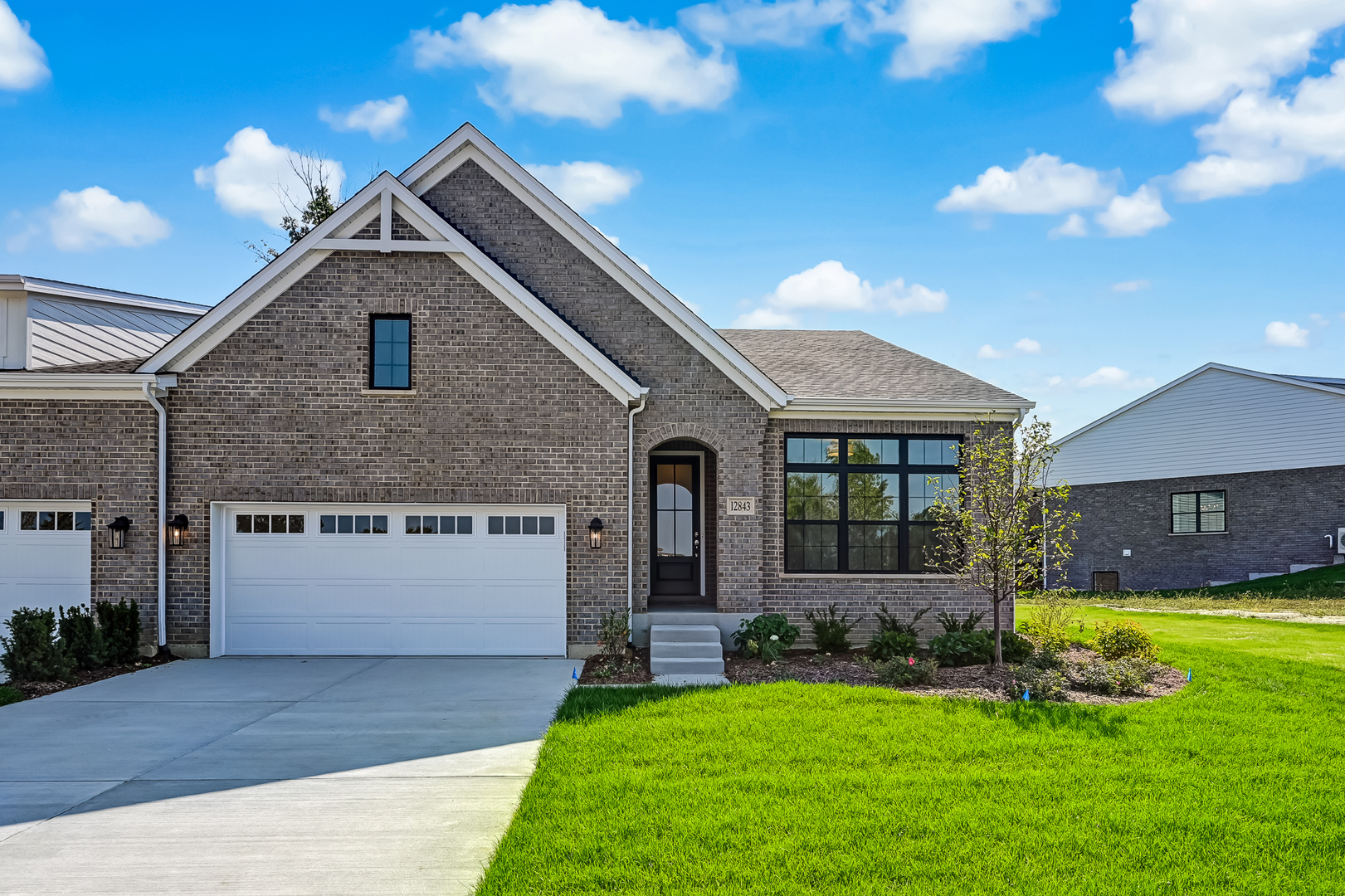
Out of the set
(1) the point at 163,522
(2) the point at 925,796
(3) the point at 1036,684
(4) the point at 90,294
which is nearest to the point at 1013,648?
(3) the point at 1036,684

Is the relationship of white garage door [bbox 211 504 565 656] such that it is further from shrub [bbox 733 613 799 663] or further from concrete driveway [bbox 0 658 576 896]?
shrub [bbox 733 613 799 663]

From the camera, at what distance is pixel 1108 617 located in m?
18.7

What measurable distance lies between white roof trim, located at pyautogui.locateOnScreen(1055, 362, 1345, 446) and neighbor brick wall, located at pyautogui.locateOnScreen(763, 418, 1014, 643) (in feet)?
56.3

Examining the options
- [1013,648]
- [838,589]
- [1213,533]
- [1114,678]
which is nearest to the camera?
[1114,678]

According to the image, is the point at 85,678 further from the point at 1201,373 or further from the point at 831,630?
the point at 1201,373

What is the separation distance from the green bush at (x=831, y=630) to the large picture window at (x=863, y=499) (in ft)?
2.49

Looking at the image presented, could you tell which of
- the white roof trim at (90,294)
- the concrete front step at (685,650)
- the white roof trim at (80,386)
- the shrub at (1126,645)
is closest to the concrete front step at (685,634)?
the concrete front step at (685,650)

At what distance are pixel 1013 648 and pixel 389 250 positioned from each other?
10.8 metres

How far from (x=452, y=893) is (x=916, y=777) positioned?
12.0 ft

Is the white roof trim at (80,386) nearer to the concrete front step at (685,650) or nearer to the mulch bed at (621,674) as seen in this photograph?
the mulch bed at (621,674)

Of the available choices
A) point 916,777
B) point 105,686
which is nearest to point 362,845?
point 916,777

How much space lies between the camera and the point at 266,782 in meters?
6.75

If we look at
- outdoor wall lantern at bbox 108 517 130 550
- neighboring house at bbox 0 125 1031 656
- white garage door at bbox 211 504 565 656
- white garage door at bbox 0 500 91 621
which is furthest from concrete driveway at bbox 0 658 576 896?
white garage door at bbox 0 500 91 621

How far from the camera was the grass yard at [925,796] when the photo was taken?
16.4 ft
